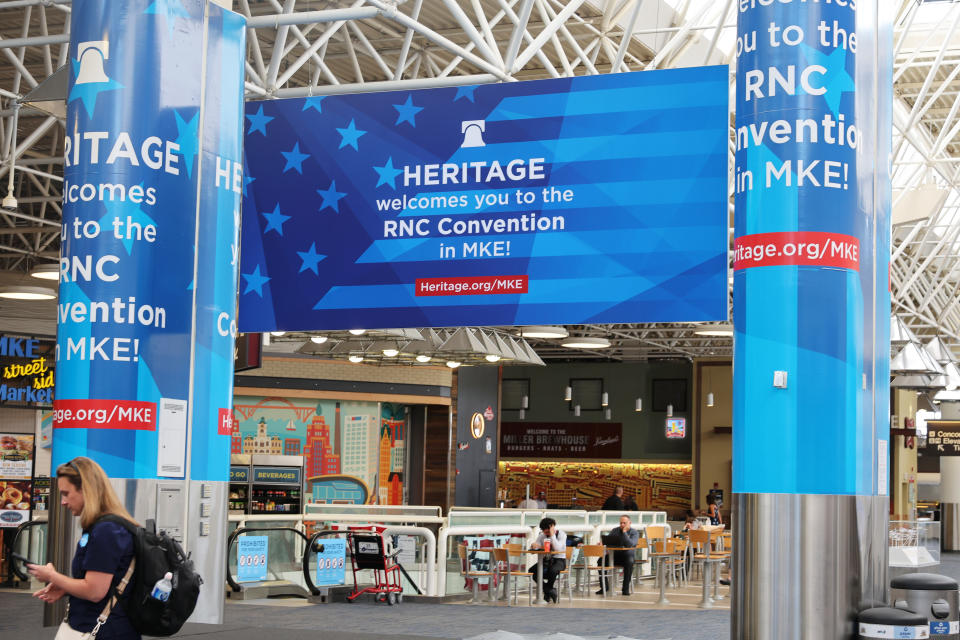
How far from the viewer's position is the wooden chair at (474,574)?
52.4 feet

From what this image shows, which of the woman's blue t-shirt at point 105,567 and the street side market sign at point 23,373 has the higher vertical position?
the street side market sign at point 23,373

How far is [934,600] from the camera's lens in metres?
8.15

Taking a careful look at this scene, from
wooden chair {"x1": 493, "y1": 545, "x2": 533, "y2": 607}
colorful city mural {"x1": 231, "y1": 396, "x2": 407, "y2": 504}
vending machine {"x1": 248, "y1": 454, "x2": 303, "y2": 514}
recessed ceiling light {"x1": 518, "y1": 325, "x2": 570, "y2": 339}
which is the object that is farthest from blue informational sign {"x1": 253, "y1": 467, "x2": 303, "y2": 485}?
recessed ceiling light {"x1": 518, "y1": 325, "x2": 570, "y2": 339}

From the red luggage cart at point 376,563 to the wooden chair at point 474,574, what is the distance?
1.24 meters

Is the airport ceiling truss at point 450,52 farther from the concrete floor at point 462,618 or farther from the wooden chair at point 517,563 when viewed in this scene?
the wooden chair at point 517,563

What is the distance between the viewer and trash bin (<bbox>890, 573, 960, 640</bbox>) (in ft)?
26.5

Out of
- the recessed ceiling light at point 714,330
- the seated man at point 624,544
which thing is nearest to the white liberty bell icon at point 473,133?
the seated man at point 624,544

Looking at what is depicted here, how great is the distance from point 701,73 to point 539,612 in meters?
7.11

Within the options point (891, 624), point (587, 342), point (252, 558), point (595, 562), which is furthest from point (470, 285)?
point (587, 342)

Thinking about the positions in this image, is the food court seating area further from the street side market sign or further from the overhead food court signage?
the overhead food court signage

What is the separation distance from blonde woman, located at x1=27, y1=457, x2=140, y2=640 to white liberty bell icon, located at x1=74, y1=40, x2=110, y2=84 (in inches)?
173

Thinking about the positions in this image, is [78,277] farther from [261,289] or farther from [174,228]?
[261,289]

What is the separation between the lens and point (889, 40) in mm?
8797

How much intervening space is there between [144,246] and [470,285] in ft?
8.54
